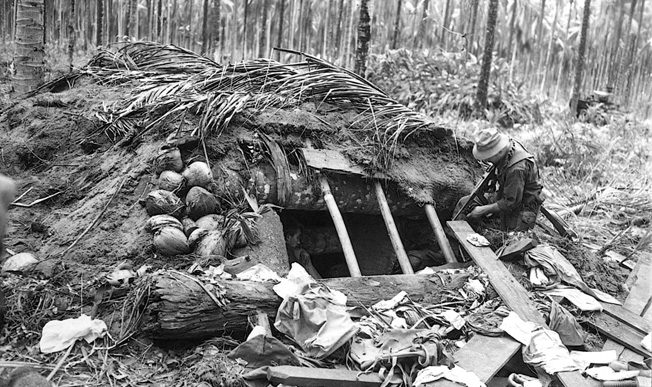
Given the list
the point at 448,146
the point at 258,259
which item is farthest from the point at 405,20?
the point at 258,259

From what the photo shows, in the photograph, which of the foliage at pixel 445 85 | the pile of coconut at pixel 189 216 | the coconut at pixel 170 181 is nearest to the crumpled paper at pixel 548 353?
the pile of coconut at pixel 189 216

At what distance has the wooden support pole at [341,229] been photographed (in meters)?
4.78

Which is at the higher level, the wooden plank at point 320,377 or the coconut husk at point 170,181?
the coconut husk at point 170,181

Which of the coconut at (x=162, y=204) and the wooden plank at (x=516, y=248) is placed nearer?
the coconut at (x=162, y=204)

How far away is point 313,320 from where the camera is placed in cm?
360

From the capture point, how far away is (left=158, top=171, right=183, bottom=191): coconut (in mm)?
4531

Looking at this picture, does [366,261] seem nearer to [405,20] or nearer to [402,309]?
[402,309]

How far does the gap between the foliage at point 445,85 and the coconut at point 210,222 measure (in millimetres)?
9154

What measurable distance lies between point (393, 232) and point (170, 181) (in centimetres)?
202

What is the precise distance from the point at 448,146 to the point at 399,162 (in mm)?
757

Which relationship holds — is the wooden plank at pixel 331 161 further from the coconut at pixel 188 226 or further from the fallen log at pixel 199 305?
the fallen log at pixel 199 305

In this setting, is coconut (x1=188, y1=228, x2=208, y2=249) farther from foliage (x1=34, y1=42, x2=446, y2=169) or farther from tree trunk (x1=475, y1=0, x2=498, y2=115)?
tree trunk (x1=475, y1=0, x2=498, y2=115)

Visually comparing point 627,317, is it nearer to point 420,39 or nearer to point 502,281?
point 502,281

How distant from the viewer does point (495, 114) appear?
42.7ft
